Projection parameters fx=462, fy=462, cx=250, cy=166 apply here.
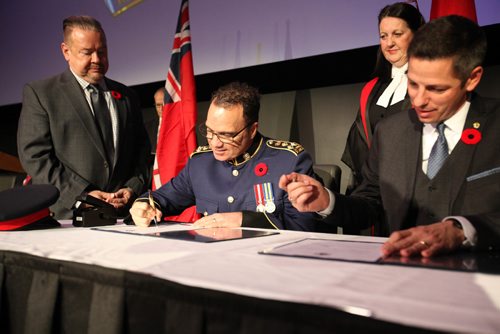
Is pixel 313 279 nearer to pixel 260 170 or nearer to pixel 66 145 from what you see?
pixel 260 170

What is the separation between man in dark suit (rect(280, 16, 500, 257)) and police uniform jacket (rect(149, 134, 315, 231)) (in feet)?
1.32

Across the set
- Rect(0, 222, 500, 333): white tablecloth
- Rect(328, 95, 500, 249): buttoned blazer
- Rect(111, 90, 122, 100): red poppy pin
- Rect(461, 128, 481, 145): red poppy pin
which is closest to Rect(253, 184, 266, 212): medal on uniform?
Rect(328, 95, 500, 249): buttoned blazer

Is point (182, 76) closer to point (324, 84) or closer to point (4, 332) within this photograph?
point (324, 84)

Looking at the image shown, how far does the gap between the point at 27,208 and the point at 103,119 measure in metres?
1.07

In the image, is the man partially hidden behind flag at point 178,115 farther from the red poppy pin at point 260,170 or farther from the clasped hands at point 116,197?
the red poppy pin at point 260,170

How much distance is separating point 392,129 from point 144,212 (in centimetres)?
97

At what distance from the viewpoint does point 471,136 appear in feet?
4.73

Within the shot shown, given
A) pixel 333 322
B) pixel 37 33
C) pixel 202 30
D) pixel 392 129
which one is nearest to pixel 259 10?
pixel 202 30

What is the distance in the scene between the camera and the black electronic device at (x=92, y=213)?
1692 mm

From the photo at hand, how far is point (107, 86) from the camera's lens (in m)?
2.68

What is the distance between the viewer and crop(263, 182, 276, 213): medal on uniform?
192 cm

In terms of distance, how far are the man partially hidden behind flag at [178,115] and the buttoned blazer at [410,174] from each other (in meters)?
1.74

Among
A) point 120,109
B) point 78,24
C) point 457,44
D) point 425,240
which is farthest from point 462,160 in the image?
point 78,24

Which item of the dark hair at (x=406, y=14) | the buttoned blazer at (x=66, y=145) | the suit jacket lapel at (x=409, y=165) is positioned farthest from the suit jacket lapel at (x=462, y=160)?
the buttoned blazer at (x=66, y=145)
